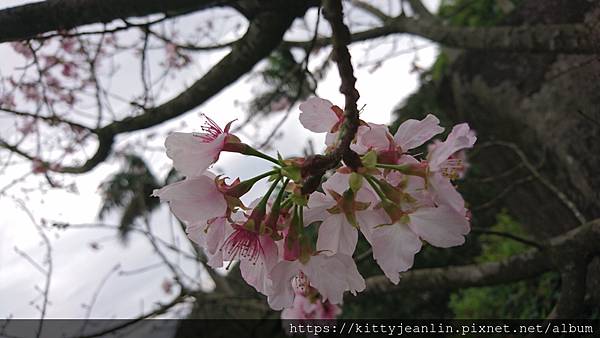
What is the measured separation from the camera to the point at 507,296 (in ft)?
15.4

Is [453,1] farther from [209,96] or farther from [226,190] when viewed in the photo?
[226,190]

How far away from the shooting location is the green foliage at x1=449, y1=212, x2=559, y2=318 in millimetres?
3898

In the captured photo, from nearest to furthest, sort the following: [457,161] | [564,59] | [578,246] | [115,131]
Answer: [457,161] < [578,246] < [115,131] < [564,59]

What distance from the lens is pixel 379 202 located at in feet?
2.53

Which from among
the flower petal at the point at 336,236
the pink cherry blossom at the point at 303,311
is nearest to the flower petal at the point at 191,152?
the flower petal at the point at 336,236

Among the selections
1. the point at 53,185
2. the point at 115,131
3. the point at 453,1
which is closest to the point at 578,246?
the point at 115,131

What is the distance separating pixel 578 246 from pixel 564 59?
4.98 ft

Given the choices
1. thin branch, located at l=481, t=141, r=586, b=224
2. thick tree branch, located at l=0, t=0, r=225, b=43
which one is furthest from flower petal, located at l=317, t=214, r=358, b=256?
thin branch, located at l=481, t=141, r=586, b=224

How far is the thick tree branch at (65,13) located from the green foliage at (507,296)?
347cm

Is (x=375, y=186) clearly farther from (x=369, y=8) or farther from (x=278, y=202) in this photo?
(x=369, y=8)

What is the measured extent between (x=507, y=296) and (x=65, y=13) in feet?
15.2

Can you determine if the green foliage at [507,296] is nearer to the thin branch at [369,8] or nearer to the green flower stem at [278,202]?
the thin branch at [369,8]

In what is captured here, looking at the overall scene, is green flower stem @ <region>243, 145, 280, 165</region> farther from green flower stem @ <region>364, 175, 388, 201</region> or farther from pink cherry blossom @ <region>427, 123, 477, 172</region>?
pink cherry blossom @ <region>427, 123, 477, 172</region>

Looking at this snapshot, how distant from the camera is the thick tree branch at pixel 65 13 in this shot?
5.30ft
